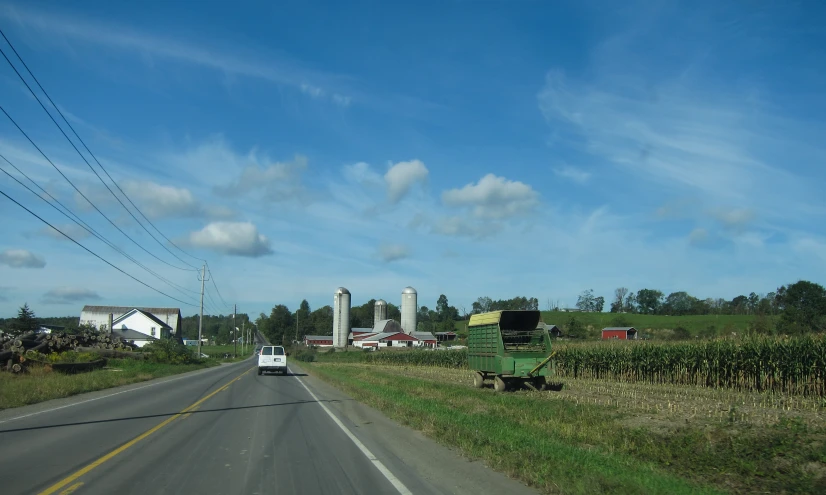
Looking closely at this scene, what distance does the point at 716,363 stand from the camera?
2658 centimetres

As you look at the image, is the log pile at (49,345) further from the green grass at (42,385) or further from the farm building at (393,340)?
the farm building at (393,340)

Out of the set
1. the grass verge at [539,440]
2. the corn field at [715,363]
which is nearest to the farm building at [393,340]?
the corn field at [715,363]

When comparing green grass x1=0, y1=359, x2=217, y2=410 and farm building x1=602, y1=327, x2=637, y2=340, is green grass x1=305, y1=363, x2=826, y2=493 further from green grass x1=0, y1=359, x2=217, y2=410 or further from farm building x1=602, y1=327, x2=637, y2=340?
farm building x1=602, y1=327, x2=637, y2=340

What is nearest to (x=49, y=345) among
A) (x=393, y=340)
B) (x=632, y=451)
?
(x=632, y=451)

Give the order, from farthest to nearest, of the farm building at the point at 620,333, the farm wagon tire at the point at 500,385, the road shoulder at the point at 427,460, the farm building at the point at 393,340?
the farm building at the point at 393,340 < the farm building at the point at 620,333 < the farm wagon tire at the point at 500,385 < the road shoulder at the point at 427,460

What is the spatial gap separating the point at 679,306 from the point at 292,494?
15769 cm

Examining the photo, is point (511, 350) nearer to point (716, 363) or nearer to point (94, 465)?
point (716, 363)

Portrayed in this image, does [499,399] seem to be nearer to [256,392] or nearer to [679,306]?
[256,392]

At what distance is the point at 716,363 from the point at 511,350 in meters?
9.69

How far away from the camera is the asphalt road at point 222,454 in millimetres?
8047

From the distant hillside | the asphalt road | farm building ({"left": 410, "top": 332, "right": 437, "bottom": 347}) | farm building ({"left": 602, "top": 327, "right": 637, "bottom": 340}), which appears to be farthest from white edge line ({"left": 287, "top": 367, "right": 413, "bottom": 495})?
farm building ({"left": 410, "top": 332, "right": 437, "bottom": 347})

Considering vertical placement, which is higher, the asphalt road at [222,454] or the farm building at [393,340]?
the asphalt road at [222,454]

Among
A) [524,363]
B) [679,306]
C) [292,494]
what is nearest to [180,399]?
[524,363]

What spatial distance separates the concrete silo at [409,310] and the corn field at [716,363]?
79669 mm
